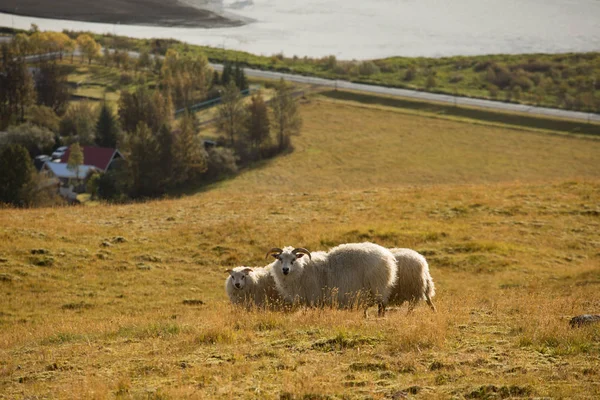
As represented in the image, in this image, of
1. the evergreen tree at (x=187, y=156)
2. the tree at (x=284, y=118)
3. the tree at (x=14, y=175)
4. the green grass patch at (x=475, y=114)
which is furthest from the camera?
the green grass patch at (x=475, y=114)

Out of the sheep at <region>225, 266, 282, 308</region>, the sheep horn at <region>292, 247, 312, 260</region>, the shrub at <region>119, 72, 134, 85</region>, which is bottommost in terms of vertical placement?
the sheep at <region>225, 266, 282, 308</region>

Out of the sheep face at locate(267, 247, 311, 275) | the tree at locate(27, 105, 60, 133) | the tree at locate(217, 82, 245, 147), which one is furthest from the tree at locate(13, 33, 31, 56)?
the sheep face at locate(267, 247, 311, 275)

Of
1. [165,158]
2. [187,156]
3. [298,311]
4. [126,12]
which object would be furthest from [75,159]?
[126,12]

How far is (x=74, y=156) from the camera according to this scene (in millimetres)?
64125

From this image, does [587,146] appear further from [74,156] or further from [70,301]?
[70,301]

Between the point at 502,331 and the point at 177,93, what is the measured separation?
81.4 metres

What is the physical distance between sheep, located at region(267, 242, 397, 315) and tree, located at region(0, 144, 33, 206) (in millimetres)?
34956

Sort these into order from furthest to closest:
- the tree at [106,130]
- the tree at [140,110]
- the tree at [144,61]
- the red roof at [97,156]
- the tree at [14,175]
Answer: the tree at [144,61] < the tree at [140,110] < the tree at [106,130] < the red roof at [97,156] < the tree at [14,175]

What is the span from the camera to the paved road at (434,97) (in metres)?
88.7

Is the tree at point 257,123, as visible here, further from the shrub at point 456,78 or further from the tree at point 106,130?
the shrub at point 456,78

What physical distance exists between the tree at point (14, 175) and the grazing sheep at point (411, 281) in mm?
36374

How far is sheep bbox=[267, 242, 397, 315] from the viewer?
16984mm

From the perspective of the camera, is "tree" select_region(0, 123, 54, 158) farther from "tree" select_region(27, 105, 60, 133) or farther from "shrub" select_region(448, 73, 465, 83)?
"shrub" select_region(448, 73, 465, 83)

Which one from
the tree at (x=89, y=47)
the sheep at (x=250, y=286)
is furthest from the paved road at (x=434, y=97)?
the sheep at (x=250, y=286)
